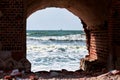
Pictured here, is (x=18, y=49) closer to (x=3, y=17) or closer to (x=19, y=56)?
(x=19, y=56)

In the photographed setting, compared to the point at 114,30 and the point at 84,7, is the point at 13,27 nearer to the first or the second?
the point at 114,30

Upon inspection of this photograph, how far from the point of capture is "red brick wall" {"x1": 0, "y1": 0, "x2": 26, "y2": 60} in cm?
1346

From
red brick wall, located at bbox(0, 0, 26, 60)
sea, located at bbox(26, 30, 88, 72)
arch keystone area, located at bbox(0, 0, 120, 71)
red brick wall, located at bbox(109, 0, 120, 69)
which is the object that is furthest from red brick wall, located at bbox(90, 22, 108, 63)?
sea, located at bbox(26, 30, 88, 72)

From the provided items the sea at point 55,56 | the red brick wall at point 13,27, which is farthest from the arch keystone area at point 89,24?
the sea at point 55,56

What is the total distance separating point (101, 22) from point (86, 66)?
218 cm

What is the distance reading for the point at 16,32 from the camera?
13.5m

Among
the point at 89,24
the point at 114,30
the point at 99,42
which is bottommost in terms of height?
the point at 99,42

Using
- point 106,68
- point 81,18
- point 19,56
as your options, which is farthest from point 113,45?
point 81,18

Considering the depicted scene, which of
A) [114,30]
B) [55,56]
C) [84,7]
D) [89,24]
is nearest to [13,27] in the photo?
[114,30]

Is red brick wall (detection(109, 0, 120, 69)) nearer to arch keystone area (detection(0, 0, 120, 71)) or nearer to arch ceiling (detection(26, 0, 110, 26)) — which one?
arch keystone area (detection(0, 0, 120, 71))

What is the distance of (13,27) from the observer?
1349 cm

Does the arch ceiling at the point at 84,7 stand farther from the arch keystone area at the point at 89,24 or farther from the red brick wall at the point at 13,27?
the red brick wall at the point at 13,27

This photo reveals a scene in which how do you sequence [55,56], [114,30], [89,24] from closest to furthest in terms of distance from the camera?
[114,30], [89,24], [55,56]

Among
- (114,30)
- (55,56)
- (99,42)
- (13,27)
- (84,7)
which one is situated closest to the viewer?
(13,27)
